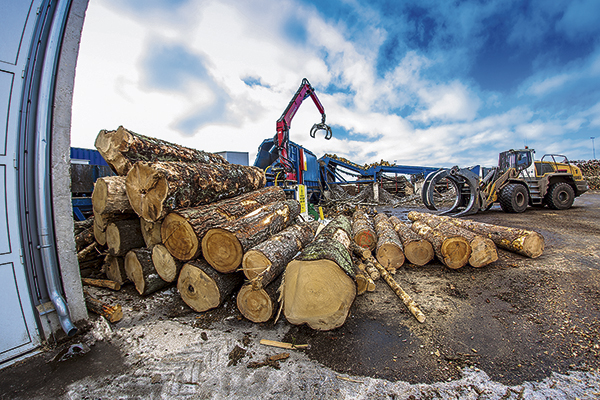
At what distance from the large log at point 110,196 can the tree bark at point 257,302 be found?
193 centimetres

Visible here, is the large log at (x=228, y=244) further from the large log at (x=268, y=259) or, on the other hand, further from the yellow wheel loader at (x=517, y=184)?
the yellow wheel loader at (x=517, y=184)

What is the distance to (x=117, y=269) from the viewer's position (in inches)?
126

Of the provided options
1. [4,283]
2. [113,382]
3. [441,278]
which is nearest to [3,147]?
[4,283]

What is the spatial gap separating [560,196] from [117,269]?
1401cm

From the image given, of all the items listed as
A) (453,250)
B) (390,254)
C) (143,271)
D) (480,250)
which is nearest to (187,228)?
(143,271)

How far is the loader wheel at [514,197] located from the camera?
27.3 ft

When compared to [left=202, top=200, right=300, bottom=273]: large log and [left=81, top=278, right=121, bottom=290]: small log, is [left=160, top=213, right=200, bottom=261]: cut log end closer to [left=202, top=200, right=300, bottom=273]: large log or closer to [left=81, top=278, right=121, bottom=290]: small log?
[left=202, top=200, right=300, bottom=273]: large log

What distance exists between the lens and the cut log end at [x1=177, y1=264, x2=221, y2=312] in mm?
2602

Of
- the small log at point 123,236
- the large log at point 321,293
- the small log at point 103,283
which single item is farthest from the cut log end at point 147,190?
the large log at point 321,293

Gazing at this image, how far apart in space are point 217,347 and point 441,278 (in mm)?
3111

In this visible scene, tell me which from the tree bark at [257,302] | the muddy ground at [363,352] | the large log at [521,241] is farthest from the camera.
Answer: the large log at [521,241]

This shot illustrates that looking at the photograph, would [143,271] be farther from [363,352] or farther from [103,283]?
[363,352]

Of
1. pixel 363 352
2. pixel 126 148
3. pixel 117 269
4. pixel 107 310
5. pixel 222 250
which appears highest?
pixel 126 148

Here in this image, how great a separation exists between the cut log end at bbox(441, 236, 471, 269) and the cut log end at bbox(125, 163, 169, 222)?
388 cm
